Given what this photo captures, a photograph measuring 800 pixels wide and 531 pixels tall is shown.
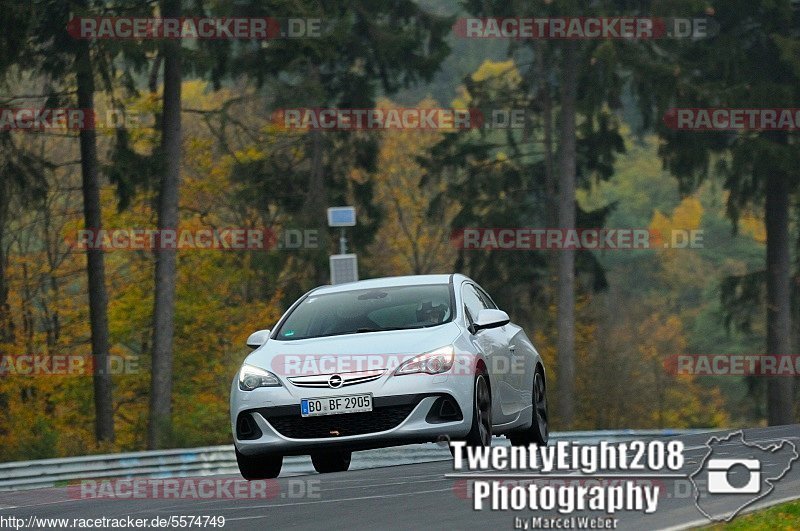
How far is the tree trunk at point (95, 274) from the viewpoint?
34.1 m

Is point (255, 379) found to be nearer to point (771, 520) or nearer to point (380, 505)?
point (380, 505)

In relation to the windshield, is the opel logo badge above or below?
below

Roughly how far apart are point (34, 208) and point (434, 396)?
2360 cm

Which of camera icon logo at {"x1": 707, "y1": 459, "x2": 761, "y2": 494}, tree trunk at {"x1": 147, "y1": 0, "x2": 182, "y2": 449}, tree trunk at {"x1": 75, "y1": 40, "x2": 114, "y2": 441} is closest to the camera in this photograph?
camera icon logo at {"x1": 707, "y1": 459, "x2": 761, "y2": 494}

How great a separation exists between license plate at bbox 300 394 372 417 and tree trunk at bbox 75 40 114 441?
69.4 feet

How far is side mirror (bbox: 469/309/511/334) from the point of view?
13.8 m

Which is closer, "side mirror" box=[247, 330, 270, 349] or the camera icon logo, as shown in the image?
the camera icon logo

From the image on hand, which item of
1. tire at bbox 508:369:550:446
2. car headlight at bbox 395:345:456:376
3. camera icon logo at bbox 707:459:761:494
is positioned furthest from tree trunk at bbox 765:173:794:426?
camera icon logo at bbox 707:459:761:494

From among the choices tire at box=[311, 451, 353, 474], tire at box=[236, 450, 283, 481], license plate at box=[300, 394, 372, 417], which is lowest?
tire at box=[311, 451, 353, 474]

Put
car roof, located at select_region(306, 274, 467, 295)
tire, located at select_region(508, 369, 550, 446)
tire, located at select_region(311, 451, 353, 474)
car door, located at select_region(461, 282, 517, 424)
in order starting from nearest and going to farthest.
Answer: car door, located at select_region(461, 282, 517, 424) → car roof, located at select_region(306, 274, 467, 295) → tire, located at select_region(508, 369, 550, 446) → tire, located at select_region(311, 451, 353, 474)

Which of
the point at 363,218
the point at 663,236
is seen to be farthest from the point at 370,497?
the point at 663,236

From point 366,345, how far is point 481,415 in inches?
43.8

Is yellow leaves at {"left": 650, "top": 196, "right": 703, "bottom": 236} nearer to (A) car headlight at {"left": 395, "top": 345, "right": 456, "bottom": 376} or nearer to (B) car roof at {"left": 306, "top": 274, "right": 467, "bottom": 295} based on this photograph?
(B) car roof at {"left": 306, "top": 274, "right": 467, "bottom": 295}

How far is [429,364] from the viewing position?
42.8 ft
